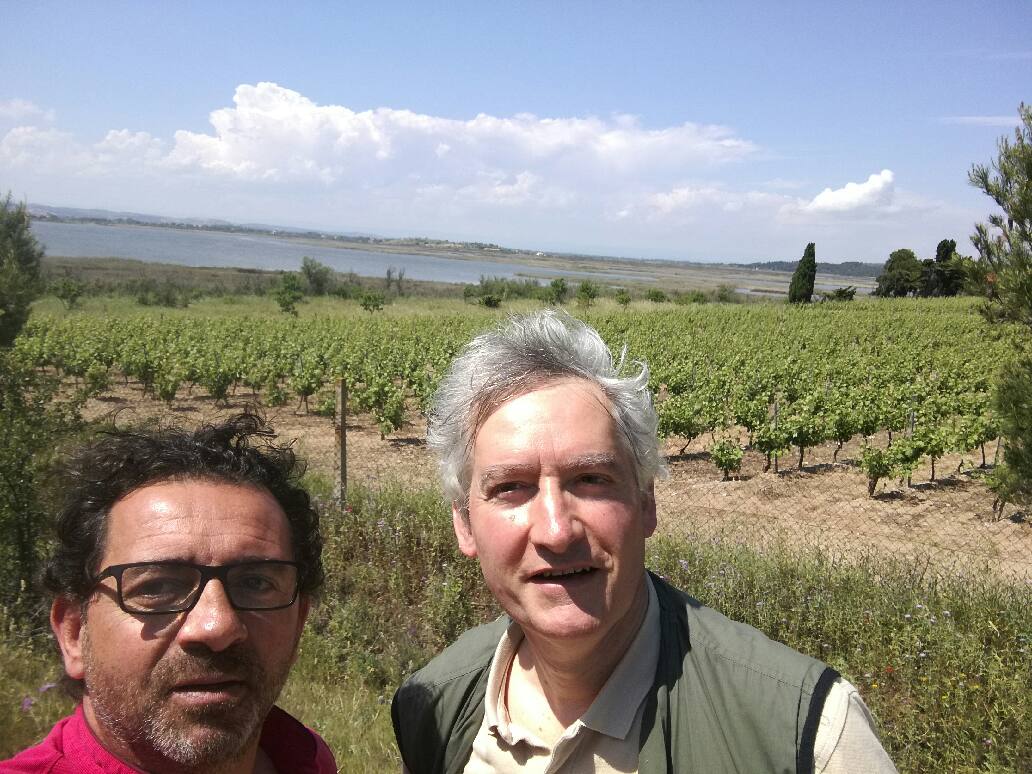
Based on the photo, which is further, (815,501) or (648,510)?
(815,501)

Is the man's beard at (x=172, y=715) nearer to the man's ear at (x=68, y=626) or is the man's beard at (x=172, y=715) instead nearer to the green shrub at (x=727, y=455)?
the man's ear at (x=68, y=626)

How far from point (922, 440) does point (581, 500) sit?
12134mm

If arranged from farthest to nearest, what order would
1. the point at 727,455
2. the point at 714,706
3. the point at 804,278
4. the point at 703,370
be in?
the point at 804,278
the point at 703,370
the point at 727,455
the point at 714,706

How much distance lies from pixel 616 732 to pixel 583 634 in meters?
0.21

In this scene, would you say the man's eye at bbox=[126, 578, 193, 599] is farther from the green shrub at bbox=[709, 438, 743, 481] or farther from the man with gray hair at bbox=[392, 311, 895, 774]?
the green shrub at bbox=[709, 438, 743, 481]

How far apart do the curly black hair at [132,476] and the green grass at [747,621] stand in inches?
85.2

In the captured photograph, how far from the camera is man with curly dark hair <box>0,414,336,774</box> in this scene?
1.21 metres

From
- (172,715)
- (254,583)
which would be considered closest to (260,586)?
(254,583)

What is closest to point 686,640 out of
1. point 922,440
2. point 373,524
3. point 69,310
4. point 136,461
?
point 136,461

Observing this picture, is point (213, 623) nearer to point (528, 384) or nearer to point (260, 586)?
point (260, 586)

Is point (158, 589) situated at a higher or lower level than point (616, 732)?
higher

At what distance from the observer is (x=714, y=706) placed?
4.29 feet

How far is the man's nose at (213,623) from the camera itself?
4.00ft

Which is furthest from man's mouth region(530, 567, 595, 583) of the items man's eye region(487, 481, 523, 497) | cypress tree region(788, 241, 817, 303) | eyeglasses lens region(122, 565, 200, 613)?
cypress tree region(788, 241, 817, 303)
